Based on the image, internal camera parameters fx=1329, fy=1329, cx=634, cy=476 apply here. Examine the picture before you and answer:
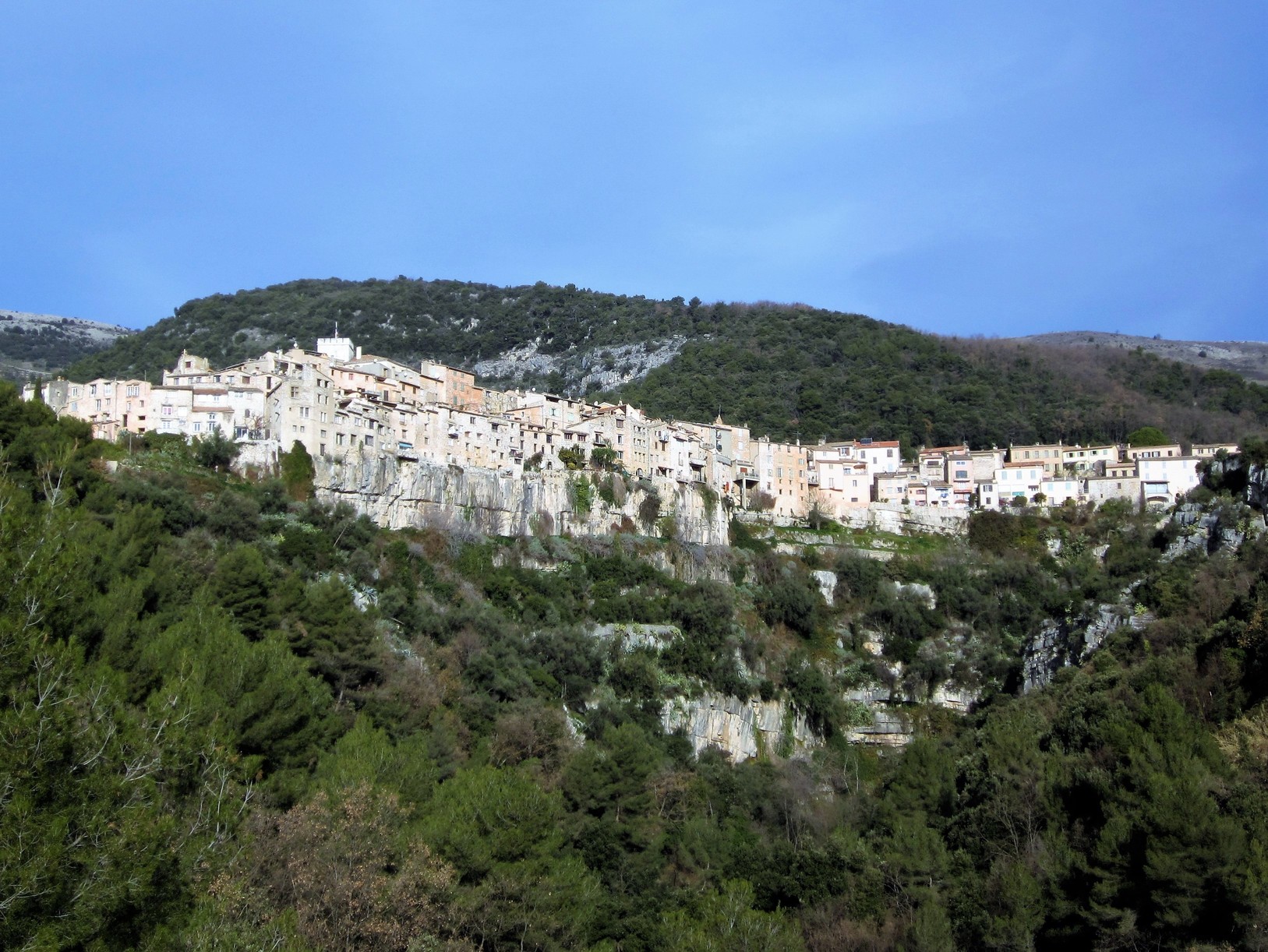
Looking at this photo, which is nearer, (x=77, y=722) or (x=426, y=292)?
(x=77, y=722)

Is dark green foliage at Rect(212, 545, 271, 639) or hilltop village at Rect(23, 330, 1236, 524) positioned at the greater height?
hilltop village at Rect(23, 330, 1236, 524)

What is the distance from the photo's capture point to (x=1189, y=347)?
6506 inches

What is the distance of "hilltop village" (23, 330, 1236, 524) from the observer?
5728 centimetres

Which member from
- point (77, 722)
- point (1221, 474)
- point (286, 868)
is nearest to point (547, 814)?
point (286, 868)

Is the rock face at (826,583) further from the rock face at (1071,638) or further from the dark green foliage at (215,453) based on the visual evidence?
the dark green foliage at (215,453)

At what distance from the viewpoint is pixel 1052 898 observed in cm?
3119

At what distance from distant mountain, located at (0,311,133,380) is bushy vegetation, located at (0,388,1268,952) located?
72.1m

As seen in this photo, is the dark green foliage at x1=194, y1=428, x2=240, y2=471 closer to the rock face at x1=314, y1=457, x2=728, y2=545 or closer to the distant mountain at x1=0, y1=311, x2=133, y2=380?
the rock face at x1=314, y1=457, x2=728, y2=545

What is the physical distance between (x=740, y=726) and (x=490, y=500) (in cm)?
1485

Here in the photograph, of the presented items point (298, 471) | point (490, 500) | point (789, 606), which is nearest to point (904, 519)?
point (789, 606)

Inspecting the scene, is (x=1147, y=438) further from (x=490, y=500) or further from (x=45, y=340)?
(x=45, y=340)

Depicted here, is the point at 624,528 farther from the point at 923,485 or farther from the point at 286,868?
the point at 286,868

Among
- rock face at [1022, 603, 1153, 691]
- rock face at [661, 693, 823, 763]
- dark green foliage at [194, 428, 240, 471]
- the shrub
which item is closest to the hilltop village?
dark green foliage at [194, 428, 240, 471]

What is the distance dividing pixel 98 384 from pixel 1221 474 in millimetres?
54868
